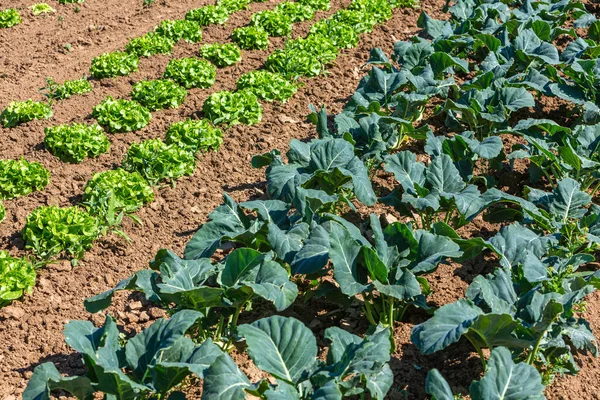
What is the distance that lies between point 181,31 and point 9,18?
278 centimetres

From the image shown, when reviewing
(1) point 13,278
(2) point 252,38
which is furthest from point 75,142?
(2) point 252,38

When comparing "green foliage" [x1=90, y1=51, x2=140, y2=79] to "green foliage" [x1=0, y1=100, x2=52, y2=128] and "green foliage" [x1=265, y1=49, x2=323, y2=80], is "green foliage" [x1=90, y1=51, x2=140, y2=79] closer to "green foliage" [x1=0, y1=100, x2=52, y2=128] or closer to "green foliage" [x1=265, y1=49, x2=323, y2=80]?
"green foliage" [x1=0, y1=100, x2=52, y2=128]

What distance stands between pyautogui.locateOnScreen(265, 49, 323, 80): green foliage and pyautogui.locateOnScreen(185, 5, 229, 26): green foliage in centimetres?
172

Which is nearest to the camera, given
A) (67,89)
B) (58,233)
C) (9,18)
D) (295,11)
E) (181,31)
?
(58,233)

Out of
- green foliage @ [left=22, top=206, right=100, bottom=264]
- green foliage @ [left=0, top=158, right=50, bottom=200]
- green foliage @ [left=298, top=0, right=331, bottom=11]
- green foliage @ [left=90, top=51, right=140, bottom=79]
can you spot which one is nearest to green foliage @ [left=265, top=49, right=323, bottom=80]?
green foliage @ [left=90, top=51, right=140, bottom=79]

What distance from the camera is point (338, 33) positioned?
10.6m

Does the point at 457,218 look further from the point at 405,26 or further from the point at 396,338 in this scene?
the point at 405,26

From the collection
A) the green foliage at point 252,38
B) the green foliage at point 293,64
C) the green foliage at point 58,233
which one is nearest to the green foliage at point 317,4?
the green foliage at point 252,38

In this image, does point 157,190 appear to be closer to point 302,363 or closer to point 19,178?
point 19,178

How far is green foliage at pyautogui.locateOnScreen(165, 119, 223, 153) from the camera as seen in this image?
7.89 m

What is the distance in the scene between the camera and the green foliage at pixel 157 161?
7457mm

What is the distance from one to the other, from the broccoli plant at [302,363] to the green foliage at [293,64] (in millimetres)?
5585

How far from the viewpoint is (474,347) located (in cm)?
531

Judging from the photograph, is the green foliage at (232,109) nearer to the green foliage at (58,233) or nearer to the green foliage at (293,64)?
the green foliage at (293,64)
